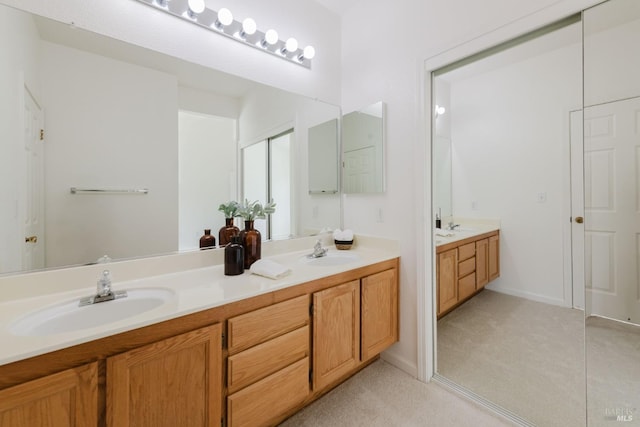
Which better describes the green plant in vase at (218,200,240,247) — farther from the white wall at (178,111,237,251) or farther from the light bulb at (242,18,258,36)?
the light bulb at (242,18,258,36)

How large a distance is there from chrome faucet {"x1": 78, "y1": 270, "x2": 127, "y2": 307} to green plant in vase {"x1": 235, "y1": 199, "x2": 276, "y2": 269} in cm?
58

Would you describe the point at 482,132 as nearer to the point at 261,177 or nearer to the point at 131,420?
the point at 261,177

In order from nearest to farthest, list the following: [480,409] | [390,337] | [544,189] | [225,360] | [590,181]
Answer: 1. [225,360]
2. [590,181]
3. [480,409]
4. [390,337]
5. [544,189]

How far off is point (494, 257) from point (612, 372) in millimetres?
1679

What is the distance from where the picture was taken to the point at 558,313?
248cm

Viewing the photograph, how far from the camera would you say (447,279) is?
2.28 m

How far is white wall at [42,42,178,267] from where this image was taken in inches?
45.4

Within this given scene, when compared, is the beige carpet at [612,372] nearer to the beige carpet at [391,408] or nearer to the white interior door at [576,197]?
the beige carpet at [391,408]

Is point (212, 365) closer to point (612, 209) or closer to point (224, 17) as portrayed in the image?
point (224, 17)

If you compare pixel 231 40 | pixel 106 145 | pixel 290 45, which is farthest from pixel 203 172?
pixel 290 45

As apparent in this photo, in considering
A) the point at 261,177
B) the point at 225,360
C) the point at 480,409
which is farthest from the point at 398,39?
the point at 480,409

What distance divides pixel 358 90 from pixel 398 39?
424 millimetres

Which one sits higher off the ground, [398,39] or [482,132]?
[398,39]

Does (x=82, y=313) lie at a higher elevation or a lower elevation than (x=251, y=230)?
lower
